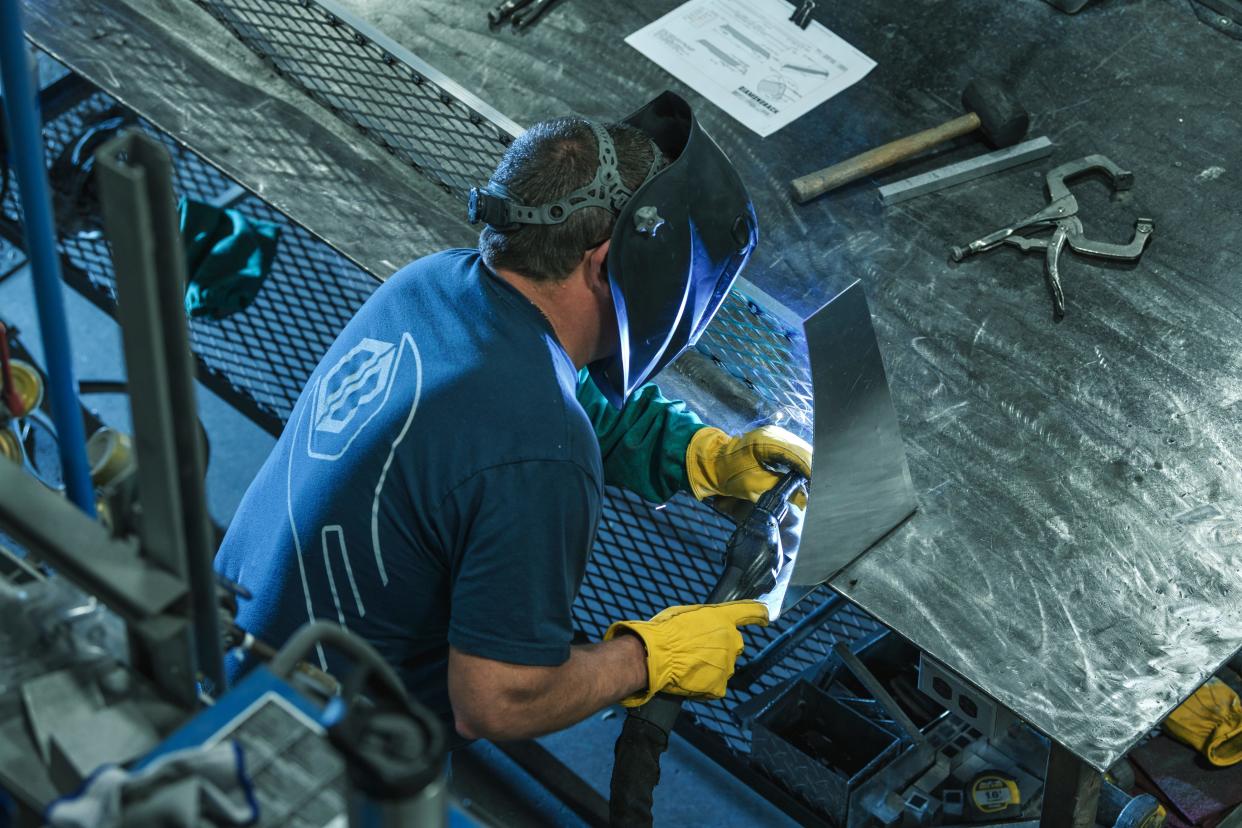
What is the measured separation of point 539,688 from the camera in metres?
2.04

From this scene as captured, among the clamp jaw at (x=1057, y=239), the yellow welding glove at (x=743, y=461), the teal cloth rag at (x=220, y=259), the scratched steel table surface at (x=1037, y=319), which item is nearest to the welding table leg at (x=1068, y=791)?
the scratched steel table surface at (x=1037, y=319)

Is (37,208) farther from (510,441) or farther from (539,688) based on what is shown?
(539,688)

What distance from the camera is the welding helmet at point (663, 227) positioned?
2.02 metres

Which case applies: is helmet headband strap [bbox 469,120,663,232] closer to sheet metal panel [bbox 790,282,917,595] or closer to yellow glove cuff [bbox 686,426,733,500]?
sheet metal panel [bbox 790,282,917,595]

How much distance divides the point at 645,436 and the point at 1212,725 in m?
1.29

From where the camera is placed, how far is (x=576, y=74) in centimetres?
300

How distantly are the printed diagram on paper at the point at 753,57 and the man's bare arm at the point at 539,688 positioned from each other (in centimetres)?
124

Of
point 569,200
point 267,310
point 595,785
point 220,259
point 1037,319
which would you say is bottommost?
point 595,785

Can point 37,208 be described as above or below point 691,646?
above

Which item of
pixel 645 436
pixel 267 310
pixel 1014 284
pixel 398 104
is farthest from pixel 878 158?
pixel 267 310

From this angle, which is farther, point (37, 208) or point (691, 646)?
point (691, 646)

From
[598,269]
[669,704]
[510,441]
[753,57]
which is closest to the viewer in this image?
[510,441]

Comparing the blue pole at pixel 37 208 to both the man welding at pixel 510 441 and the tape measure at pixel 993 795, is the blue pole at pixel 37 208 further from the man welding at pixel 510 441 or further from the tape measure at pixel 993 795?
the tape measure at pixel 993 795

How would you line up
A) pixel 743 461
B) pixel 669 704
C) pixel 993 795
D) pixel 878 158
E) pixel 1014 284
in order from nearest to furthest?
pixel 669 704
pixel 743 461
pixel 993 795
pixel 1014 284
pixel 878 158
